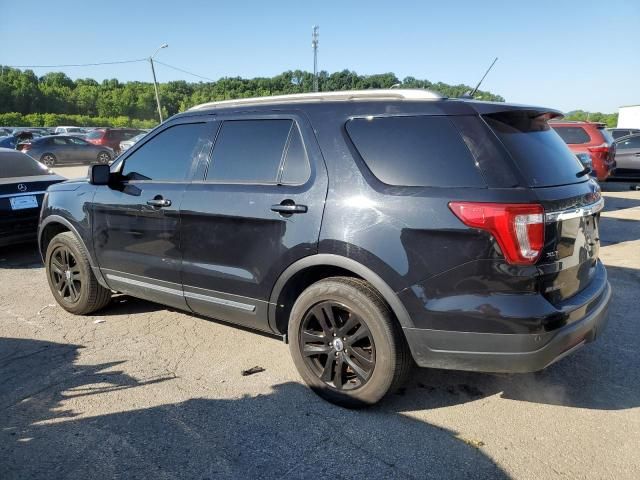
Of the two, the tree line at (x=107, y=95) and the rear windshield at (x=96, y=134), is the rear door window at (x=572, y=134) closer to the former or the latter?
the rear windshield at (x=96, y=134)

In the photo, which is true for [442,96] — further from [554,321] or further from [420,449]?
[420,449]

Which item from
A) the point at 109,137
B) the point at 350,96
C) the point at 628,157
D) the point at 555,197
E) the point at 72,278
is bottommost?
the point at 72,278

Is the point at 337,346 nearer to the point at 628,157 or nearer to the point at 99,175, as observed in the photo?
the point at 99,175

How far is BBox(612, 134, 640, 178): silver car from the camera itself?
43.5 ft

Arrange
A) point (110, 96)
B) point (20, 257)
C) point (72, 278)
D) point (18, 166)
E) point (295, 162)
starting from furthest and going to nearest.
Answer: point (110, 96) < point (18, 166) < point (20, 257) < point (72, 278) < point (295, 162)

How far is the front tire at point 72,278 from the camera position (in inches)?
177

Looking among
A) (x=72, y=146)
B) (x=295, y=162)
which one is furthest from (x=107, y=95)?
(x=295, y=162)

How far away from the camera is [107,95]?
97.6m

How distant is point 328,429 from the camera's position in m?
2.79

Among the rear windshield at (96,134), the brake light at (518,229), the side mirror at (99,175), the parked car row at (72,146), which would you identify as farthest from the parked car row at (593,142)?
the rear windshield at (96,134)

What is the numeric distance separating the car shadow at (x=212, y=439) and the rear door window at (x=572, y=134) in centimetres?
1081

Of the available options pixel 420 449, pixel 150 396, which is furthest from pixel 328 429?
pixel 150 396

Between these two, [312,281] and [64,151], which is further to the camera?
[64,151]

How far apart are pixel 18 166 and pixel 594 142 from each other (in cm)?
1154
